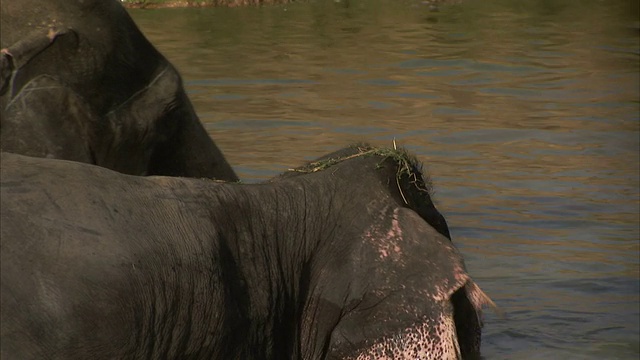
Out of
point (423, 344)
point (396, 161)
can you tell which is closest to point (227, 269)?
point (423, 344)

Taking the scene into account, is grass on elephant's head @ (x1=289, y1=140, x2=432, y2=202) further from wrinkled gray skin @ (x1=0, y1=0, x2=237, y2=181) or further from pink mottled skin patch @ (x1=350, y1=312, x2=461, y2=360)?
wrinkled gray skin @ (x1=0, y1=0, x2=237, y2=181)

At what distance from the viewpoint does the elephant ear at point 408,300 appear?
16.9ft

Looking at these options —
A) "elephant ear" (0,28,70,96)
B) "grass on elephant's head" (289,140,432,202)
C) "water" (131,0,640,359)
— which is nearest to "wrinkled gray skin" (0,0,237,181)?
"elephant ear" (0,28,70,96)

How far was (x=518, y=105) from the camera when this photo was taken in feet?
47.9

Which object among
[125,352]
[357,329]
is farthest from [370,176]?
[125,352]

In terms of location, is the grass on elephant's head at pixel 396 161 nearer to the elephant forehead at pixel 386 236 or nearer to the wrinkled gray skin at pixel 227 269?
the wrinkled gray skin at pixel 227 269


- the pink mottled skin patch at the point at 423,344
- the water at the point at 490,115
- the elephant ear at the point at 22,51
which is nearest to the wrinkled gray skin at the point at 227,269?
the pink mottled skin patch at the point at 423,344

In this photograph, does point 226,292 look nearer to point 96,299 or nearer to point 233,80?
point 96,299

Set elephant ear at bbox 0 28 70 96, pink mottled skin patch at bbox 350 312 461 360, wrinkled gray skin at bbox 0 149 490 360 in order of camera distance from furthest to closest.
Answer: elephant ear at bbox 0 28 70 96 < pink mottled skin patch at bbox 350 312 461 360 < wrinkled gray skin at bbox 0 149 490 360

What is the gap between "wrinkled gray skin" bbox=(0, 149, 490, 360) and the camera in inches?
169

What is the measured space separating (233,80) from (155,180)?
11509 mm

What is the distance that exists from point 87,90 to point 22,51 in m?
0.38

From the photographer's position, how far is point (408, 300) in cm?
518

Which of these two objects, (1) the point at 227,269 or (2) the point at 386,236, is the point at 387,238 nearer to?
(2) the point at 386,236
